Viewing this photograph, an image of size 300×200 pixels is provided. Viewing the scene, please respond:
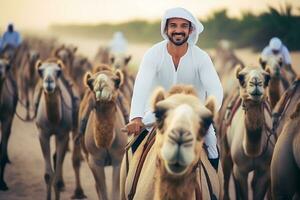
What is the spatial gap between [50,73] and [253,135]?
9.07 feet

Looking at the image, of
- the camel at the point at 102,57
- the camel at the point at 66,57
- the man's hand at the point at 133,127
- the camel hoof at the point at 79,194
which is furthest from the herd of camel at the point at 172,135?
the camel at the point at 102,57

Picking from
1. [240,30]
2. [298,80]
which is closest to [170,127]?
[298,80]

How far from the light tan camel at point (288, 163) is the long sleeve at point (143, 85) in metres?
1.32

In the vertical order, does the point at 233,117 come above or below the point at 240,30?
below

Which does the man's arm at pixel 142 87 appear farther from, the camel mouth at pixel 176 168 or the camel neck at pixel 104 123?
the camel neck at pixel 104 123

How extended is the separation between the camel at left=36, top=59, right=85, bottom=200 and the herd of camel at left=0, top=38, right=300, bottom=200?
1 cm

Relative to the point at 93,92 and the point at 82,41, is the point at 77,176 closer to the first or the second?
the point at 93,92

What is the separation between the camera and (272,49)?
1045 centimetres

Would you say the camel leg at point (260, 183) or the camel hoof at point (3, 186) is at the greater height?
the camel leg at point (260, 183)

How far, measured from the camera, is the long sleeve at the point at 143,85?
3.94 meters

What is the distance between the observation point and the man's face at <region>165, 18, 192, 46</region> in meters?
3.94

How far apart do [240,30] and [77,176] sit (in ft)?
46.8

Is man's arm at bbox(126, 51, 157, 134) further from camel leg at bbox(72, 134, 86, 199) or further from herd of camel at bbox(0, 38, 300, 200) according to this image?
camel leg at bbox(72, 134, 86, 199)

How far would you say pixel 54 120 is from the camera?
→ 24.8ft
